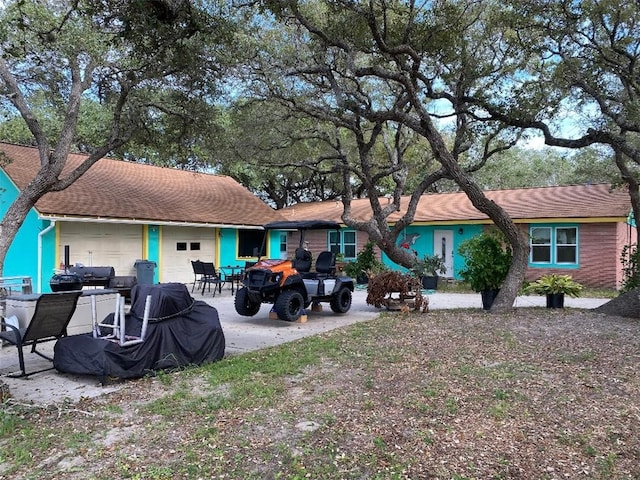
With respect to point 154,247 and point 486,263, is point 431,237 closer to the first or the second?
point 486,263

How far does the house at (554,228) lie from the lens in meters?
15.4

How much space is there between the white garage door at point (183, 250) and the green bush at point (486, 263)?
1000cm

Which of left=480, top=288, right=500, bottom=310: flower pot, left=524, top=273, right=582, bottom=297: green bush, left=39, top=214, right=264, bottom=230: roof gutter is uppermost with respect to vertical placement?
left=39, top=214, right=264, bottom=230: roof gutter

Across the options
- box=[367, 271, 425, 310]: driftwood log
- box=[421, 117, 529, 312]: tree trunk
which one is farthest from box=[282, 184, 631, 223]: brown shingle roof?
box=[367, 271, 425, 310]: driftwood log

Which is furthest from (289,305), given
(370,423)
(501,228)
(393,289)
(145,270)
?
(145,270)

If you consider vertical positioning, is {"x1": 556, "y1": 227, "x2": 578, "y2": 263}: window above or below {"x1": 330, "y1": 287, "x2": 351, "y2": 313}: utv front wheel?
above

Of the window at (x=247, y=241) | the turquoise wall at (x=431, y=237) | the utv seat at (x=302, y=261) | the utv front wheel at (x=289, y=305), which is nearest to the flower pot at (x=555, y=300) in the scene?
the utv seat at (x=302, y=261)

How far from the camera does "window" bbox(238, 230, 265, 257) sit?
1872 centimetres

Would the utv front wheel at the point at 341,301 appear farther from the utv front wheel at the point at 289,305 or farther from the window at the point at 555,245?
the window at the point at 555,245

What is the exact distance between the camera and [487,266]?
33.2 ft

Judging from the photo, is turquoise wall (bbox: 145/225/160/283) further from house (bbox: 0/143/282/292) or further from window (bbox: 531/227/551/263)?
window (bbox: 531/227/551/263)

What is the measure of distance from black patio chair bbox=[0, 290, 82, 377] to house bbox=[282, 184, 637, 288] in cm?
876

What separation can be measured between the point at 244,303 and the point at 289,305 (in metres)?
0.99

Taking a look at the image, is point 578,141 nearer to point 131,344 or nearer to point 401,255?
point 401,255
